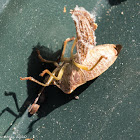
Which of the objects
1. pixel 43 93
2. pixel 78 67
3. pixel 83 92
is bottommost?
pixel 43 93

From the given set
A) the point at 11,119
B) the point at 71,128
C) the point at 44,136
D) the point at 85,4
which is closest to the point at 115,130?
the point at 71,128

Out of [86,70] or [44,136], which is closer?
[86,70]

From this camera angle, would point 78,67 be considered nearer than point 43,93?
Yes

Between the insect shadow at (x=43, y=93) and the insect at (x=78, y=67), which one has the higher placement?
the insect at (x=78, y=67)

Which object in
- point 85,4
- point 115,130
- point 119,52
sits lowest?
point 115,130

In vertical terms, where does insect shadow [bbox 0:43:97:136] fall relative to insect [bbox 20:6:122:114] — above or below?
below

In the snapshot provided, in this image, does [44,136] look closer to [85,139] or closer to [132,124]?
[85,139]
